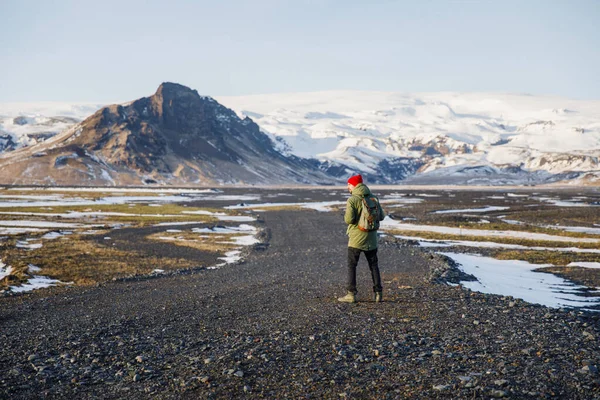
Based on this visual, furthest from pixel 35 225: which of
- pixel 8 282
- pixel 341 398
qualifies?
pixel 341 398

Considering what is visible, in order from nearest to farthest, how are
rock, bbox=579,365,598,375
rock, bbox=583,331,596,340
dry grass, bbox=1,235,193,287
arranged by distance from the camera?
rock, bbox=579,365,598,375 < rock, bbox=583,331,596,340 < dry grass, bbox=1,235,193,287

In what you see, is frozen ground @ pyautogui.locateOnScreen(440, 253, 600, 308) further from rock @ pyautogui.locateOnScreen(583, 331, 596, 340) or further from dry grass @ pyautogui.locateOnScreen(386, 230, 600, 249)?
dry grass @ pyautogui.locateOnScreen(386, 230, 600, 249)

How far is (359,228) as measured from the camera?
1588 cm

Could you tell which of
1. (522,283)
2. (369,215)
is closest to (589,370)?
(369,215)

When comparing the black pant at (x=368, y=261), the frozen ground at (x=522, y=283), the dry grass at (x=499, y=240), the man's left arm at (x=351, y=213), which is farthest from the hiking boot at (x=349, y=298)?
the dry grass at (x=499, y=240)

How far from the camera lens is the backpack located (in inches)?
613

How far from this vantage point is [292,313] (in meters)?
15.7

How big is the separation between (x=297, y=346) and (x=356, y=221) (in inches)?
190

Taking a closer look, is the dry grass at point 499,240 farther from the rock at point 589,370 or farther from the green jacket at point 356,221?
the rock at point 589,370

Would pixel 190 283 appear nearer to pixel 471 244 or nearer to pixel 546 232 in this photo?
pixel 471 244

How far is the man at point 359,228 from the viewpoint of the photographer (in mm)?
15633

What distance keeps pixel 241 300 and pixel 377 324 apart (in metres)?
6.20

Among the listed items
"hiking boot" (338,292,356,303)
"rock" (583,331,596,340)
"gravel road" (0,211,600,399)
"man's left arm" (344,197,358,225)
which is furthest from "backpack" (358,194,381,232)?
"rock" (583,331,596,340)

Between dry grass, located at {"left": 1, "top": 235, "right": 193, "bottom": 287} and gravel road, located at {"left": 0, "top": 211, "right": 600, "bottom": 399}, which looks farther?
dry grass, located at {"left": 1, "top": 235, "right": 193, "bottom": 287}
